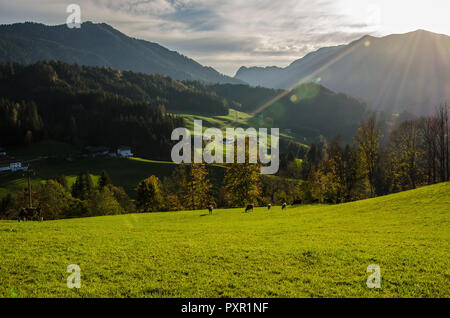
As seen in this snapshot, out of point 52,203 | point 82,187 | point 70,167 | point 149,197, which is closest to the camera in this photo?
point 52,203

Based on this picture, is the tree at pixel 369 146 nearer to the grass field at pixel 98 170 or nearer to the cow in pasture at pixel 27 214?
the cow in pasture at pixel 27 214

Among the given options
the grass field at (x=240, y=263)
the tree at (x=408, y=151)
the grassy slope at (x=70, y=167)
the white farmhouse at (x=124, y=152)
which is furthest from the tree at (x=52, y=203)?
the white farmhouse at (x=124, y=152)

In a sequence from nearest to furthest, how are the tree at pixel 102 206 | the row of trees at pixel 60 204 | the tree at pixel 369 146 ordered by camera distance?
the tree at pixel 369 146, the tree at pixel 102 206, the row of trees at pixel 60 204

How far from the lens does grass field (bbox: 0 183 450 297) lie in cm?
1169

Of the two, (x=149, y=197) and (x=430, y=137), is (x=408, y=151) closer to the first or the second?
(x=430, y=137)

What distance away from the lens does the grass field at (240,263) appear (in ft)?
38.3

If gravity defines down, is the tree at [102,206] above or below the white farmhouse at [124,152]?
below

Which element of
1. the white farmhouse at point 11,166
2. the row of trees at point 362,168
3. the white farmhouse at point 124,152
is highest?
the white farmhouse at point 124,152

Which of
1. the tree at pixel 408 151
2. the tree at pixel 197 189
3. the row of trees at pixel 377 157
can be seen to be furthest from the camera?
the tree at pixel 197 189

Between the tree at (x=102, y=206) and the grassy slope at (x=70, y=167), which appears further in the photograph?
the grassy slope at (x=70, y=167)

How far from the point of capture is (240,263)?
50.0 ft

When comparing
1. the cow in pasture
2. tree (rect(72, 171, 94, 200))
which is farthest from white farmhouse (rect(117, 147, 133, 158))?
the cow in pasture

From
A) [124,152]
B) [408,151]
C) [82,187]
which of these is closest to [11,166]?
[124,152]

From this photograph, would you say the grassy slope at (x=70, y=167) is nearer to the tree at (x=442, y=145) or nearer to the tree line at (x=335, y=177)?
the tree line at (x=335, y=177)
